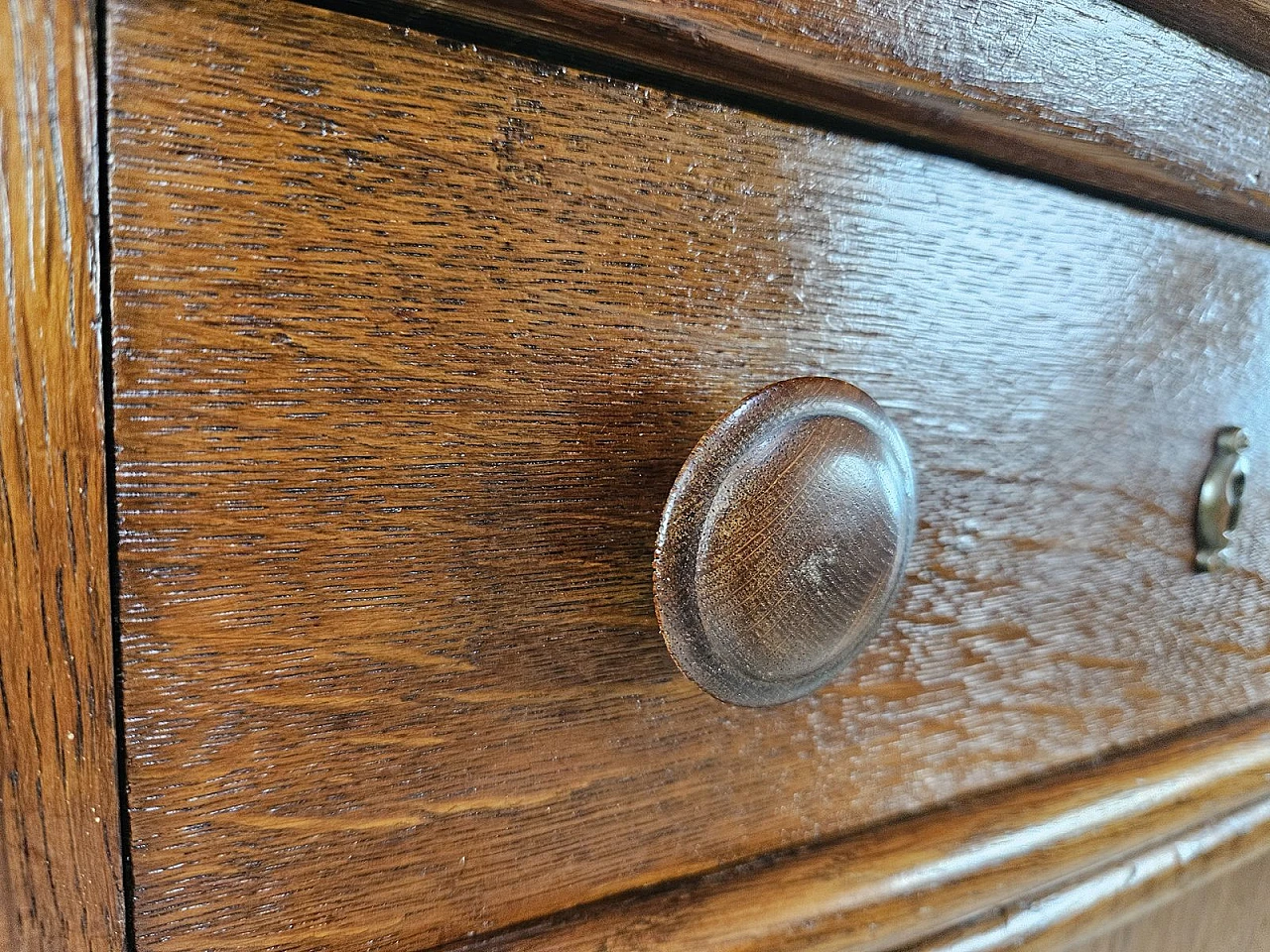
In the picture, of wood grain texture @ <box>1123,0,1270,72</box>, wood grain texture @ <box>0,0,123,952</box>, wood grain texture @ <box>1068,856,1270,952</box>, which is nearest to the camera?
wood grain texture @ <box>0,0,123,952</box>

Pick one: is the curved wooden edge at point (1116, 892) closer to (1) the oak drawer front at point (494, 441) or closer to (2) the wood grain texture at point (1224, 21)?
(1) the oak drawer front at point (494, 441)

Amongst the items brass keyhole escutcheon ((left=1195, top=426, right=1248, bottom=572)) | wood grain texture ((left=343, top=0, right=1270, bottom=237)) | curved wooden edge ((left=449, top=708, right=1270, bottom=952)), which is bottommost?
curved wooden edge ((left=449, top=708, right=1270, bottom=952))

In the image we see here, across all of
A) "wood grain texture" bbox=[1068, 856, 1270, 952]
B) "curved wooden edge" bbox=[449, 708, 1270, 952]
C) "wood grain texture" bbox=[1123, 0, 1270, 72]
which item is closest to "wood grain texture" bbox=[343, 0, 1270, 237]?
"wood grain texture" bbox=[1123, 0, 1270, 72]

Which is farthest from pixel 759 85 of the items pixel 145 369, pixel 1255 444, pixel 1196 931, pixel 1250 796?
pixel 1196 931

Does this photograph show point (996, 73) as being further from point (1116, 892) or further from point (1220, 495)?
point (1116, 892)

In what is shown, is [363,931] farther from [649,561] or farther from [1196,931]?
[1196,931]

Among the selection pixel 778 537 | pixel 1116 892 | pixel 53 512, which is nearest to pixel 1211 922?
pixel 1116 892

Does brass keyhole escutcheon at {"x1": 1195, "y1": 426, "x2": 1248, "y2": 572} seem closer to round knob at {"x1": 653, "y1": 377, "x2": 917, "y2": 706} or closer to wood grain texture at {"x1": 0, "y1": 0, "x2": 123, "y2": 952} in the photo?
round knob at {"x1": 653, "y1": 377, "x2": 917, "y2": 706}
